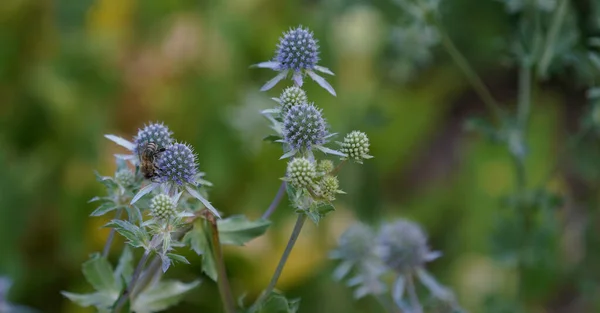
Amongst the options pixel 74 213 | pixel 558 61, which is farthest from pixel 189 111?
pixel 558 61

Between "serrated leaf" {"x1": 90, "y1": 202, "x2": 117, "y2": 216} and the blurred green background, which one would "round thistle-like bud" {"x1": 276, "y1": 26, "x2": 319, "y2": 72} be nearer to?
"serrated leaf" {"x1": 90, "y1": 202, "x2": 117, "y2": 216}

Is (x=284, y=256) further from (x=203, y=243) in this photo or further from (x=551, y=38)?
(x=551, y=38)

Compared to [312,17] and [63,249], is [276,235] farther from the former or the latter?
[312,17]

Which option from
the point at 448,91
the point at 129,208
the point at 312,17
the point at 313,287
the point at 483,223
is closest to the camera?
the point at 129,208

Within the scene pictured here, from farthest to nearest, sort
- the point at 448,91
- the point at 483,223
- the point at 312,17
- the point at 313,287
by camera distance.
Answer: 1. the point at 448,91
2. the point at 312,17
3. the point at 483,223
4. the point at 313,287

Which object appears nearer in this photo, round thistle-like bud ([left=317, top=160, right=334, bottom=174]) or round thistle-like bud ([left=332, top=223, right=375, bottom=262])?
round thistle-like bud ([left=317, top=160, right=334, bottom=174])

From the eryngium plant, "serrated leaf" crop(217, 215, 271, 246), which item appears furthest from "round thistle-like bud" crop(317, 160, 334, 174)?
the eryngium plant
